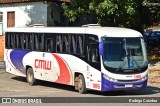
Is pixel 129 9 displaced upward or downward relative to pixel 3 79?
upward

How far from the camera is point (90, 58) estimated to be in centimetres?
1919

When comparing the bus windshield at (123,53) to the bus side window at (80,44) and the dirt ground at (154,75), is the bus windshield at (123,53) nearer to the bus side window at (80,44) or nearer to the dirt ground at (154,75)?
the bus side window at (80,44)

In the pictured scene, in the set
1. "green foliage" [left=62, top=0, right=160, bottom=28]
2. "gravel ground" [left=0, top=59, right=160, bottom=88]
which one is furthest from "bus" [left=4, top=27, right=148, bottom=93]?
"green foliage" [left=62, top=0, right=160, bottom=28]

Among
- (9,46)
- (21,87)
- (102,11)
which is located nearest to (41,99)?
(21,87)

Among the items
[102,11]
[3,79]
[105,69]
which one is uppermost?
[102,11]

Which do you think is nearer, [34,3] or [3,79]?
[3,79]

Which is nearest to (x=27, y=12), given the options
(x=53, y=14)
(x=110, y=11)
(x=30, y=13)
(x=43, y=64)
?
(x=30, y=13)

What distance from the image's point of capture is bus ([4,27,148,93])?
18.5m

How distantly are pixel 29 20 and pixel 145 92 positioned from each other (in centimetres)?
1853

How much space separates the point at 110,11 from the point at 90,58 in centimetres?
862

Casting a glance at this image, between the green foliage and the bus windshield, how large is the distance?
8.21m

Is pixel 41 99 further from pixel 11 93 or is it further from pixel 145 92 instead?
pixel 145 92

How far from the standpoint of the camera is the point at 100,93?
65.7 ft

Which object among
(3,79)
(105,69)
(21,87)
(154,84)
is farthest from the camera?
(3,79)
